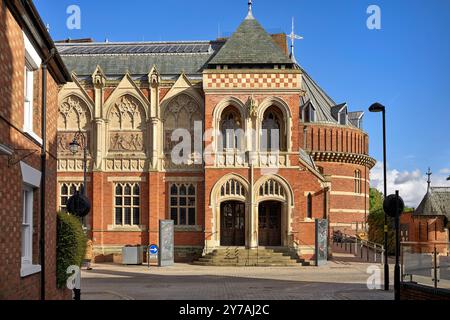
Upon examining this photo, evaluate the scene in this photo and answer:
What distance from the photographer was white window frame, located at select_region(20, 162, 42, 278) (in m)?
13.6

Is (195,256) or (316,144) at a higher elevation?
(316,144)

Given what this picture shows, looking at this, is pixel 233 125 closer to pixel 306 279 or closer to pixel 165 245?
pixel 165 245

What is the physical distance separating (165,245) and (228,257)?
3389 millimetres

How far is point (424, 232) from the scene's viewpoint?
180 feet

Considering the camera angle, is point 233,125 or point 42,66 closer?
point 42,66

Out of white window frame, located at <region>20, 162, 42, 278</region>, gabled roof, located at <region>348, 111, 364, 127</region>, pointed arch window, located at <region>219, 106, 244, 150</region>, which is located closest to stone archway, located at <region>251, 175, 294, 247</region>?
pointed arch window, located at <region>219, 106, 244, 150</region>

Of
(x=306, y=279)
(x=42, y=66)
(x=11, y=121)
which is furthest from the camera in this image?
(x=306, y=279)

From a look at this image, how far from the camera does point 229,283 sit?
85.5 feet

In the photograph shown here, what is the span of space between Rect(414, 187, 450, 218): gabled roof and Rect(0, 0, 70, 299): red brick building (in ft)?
141

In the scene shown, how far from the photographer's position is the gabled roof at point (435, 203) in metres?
54.9

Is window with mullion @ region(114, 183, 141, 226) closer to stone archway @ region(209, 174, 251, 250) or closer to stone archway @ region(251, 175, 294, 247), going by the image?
stone archway @ region(209, 174, 251, 250)

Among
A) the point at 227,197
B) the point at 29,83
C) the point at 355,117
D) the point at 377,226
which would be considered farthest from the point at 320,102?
the point at 29,83

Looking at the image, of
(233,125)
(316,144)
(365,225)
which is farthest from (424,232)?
(233,125)

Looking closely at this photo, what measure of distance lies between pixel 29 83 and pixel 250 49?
24230 millimetres
